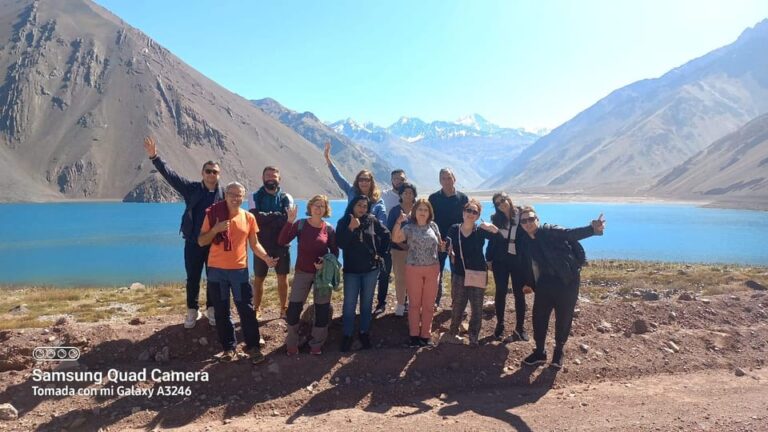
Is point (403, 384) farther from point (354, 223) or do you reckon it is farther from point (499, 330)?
point (354, 223)

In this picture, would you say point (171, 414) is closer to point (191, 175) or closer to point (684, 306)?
point (684, 306)

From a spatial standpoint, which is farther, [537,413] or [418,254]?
[418,254]

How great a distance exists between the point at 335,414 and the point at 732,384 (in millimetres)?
5763

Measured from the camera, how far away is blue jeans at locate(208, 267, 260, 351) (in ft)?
20.2

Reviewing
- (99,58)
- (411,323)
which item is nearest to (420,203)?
(411,323)

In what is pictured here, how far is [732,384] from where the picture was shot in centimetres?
650

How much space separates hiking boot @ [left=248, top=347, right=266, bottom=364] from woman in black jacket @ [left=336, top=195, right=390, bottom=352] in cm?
126

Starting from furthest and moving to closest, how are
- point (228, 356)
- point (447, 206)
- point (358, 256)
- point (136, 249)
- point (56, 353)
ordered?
1. point (136, 249)
2. point (447, 206)
3. point (358, 256)
4. point (56, 353)
5. point (228, 356)

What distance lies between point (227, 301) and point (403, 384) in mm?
2753

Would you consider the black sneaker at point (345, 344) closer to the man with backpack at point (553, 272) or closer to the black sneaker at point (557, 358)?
the man with backpack at point (553, 272)

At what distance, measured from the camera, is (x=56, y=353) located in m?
6.55

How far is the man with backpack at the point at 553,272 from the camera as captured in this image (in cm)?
668

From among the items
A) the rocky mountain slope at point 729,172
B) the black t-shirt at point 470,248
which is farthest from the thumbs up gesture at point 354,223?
the rocky mountain slope at point 729,172

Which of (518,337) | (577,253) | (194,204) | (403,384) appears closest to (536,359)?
(518,337)
